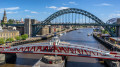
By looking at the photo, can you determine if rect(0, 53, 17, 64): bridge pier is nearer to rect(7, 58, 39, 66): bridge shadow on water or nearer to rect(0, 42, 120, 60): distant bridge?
rect(7, 58, 39, 66): bridge shadow on water

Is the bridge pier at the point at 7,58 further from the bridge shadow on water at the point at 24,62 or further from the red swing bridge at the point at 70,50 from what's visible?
the red swing bridge at the point at 70,50

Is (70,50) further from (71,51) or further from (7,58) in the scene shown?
(7,58)

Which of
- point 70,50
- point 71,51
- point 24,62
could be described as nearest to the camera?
point 71,51

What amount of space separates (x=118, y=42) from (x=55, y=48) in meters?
24.3

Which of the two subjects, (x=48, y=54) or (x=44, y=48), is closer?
(x=48, y=54)

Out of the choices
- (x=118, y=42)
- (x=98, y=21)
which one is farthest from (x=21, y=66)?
(x=98, y=21)

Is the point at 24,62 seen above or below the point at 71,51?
below

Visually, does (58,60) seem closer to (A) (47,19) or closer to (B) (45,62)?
(B) (45,62)

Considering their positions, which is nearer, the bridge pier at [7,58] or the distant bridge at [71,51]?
the distant bridge at [71,51]

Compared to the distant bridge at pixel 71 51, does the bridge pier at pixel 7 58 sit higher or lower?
lower

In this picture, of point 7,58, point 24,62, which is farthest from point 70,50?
point 7,58

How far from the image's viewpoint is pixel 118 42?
40.2 meters

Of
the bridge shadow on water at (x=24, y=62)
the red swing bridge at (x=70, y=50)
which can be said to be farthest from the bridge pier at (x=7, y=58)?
the red swing bridge at (x=70, y=50)

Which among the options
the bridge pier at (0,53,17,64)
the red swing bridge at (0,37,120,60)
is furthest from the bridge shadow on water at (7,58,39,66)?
the red swing bridge at (0,37,120,60)
